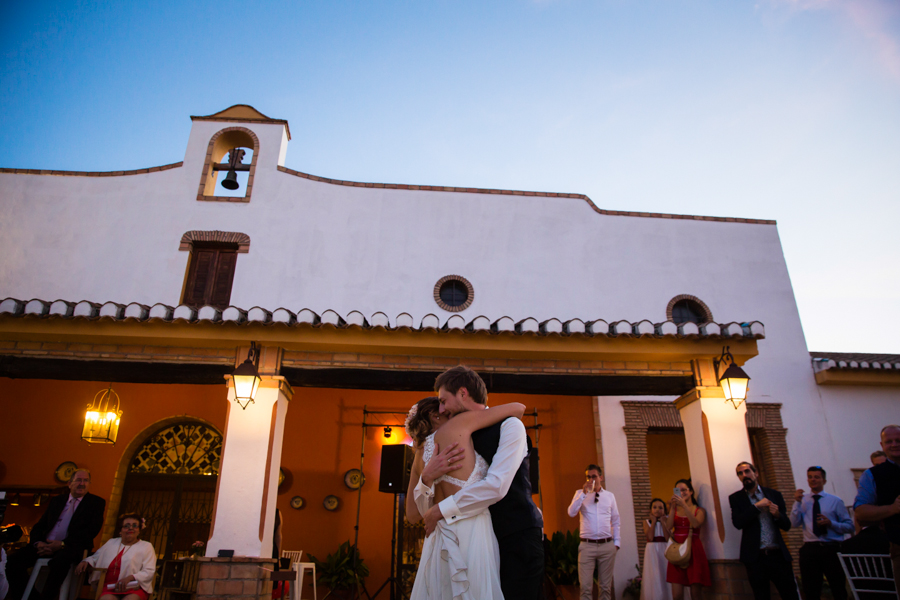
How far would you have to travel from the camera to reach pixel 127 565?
476cm

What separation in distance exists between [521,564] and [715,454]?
14.2 ft

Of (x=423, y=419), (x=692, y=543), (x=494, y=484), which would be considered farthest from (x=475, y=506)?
(x=692, y=543)

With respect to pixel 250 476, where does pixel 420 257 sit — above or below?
above

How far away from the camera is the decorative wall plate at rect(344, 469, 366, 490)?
26.3 ft

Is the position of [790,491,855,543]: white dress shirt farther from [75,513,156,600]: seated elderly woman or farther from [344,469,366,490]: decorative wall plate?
[75,513,156,600]: seated elderly woman

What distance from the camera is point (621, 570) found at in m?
7.48

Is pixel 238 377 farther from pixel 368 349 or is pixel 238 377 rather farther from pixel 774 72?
pixel 774 72

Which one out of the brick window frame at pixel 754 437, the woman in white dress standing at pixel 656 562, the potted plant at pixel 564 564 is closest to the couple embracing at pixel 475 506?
the woman in white dress standing at pixel 656 562

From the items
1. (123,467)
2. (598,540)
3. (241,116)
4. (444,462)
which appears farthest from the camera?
(241,116)

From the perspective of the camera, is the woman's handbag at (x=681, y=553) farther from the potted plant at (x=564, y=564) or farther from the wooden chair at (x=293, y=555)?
the wooden chair at (x=293, y=555)

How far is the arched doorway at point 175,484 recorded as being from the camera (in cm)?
779

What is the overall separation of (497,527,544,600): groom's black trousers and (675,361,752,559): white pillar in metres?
4.13

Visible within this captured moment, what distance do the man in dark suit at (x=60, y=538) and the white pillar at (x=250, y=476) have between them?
102 centimetres

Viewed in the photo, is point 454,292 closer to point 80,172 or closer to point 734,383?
point 734,383
